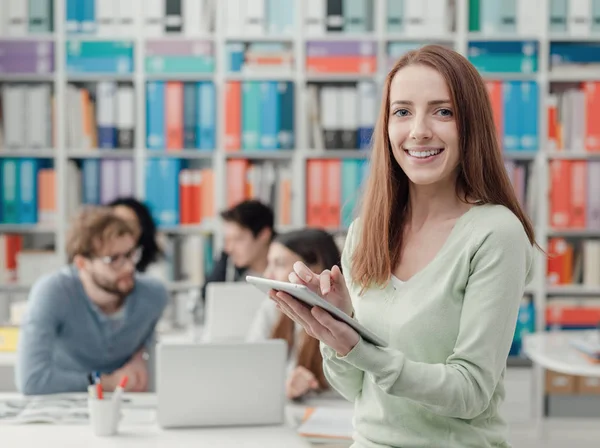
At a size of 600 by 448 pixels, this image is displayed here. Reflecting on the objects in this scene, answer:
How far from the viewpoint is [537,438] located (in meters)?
4.40

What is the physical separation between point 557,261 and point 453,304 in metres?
3.58

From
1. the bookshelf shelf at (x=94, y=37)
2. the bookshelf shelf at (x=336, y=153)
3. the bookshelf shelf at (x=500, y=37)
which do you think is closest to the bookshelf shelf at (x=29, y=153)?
the bookshelf shelf at (x=94, y=37)

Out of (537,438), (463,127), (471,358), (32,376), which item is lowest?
(537,438)

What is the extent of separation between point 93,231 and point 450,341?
1908mm

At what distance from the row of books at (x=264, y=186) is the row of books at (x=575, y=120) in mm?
1431

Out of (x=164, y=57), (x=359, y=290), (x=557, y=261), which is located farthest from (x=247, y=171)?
(x=359, y=290)

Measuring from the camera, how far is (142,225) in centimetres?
435

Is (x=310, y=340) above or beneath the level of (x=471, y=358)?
beneath

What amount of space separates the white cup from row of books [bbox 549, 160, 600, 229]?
318 centimetres

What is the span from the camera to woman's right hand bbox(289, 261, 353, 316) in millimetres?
1342

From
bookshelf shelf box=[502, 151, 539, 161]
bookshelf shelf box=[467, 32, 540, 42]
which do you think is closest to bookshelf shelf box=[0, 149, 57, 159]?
bookshelf shelf box=[467, 32, 540, 42]

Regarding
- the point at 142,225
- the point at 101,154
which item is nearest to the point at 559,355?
the point at 142,225

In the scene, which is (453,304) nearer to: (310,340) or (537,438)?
(310,340)

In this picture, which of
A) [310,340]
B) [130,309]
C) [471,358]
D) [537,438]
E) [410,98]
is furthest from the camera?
[537,438]
